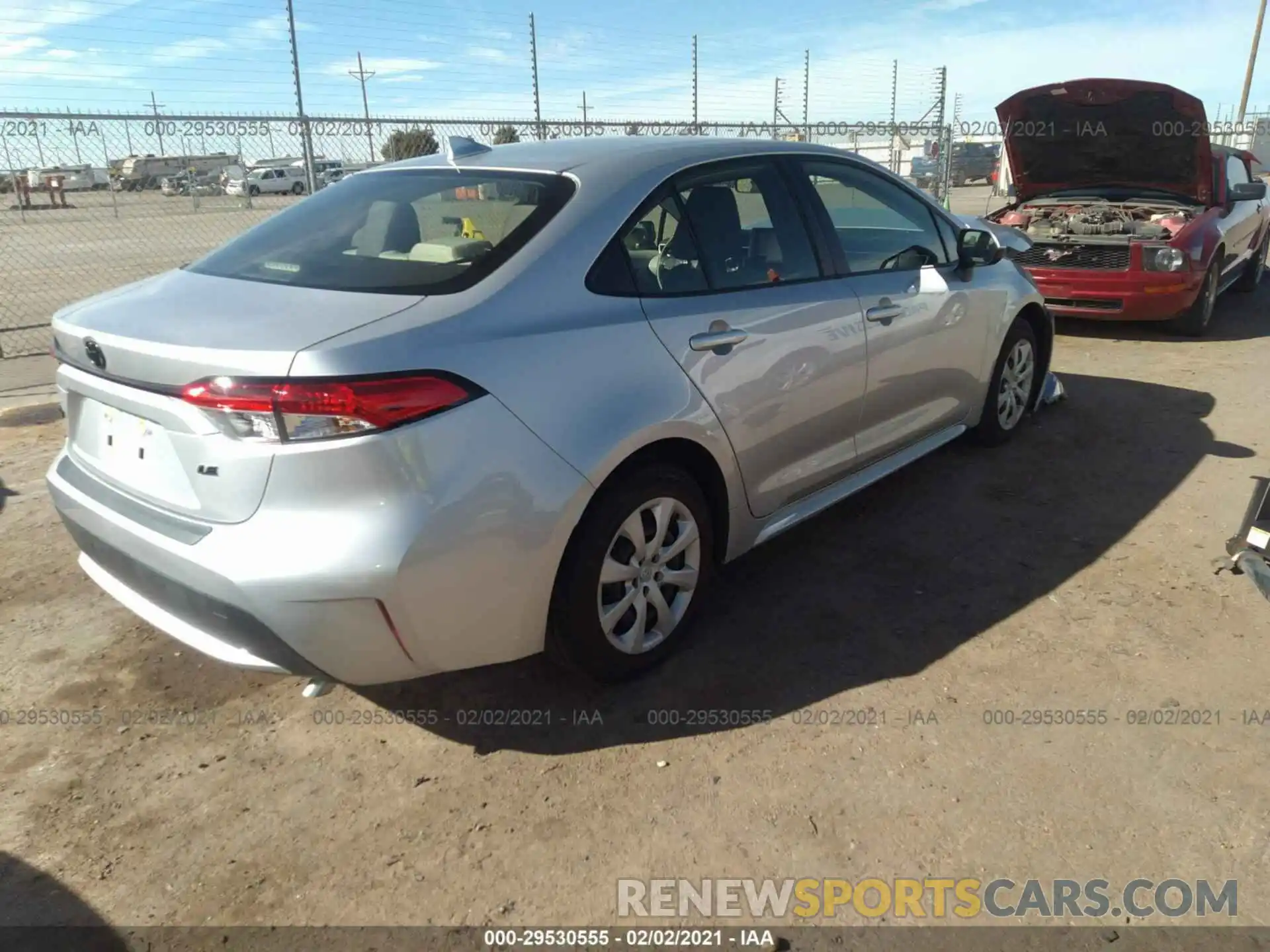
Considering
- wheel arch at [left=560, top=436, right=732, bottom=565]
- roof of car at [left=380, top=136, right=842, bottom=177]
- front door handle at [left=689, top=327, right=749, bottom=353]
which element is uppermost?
roof of car at [left=380, top=136, right=842, bottom=177]

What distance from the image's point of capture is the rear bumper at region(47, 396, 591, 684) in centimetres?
221

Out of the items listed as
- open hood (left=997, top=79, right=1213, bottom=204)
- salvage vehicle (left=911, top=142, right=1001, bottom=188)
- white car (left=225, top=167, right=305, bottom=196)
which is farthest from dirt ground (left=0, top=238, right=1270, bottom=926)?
salvage vehicle (left=911, top=142, right=1001, bottom=188)

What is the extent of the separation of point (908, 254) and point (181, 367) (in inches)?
120

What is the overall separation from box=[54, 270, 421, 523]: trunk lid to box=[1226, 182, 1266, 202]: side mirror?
26.7ft

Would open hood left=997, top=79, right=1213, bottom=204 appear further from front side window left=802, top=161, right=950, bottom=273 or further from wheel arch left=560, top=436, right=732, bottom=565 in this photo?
wheel arch left=560, top=436, right=732, bottom=565

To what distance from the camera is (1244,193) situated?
7.88 metres

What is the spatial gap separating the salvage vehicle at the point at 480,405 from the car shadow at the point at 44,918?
66 centimetres

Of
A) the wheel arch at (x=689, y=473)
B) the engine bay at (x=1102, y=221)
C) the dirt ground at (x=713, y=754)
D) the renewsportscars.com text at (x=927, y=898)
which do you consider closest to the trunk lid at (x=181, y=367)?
the wheel arch at (x=689, y=473)

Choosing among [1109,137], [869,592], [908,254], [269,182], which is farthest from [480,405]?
[269,182]

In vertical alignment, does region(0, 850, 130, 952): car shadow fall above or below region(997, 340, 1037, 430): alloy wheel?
below

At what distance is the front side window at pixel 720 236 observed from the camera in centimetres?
294

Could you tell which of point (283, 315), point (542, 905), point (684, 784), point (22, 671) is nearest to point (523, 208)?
point (283, 315)

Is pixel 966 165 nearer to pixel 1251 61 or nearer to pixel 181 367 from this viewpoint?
pixel 1251 61

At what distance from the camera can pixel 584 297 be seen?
2.66 metres
